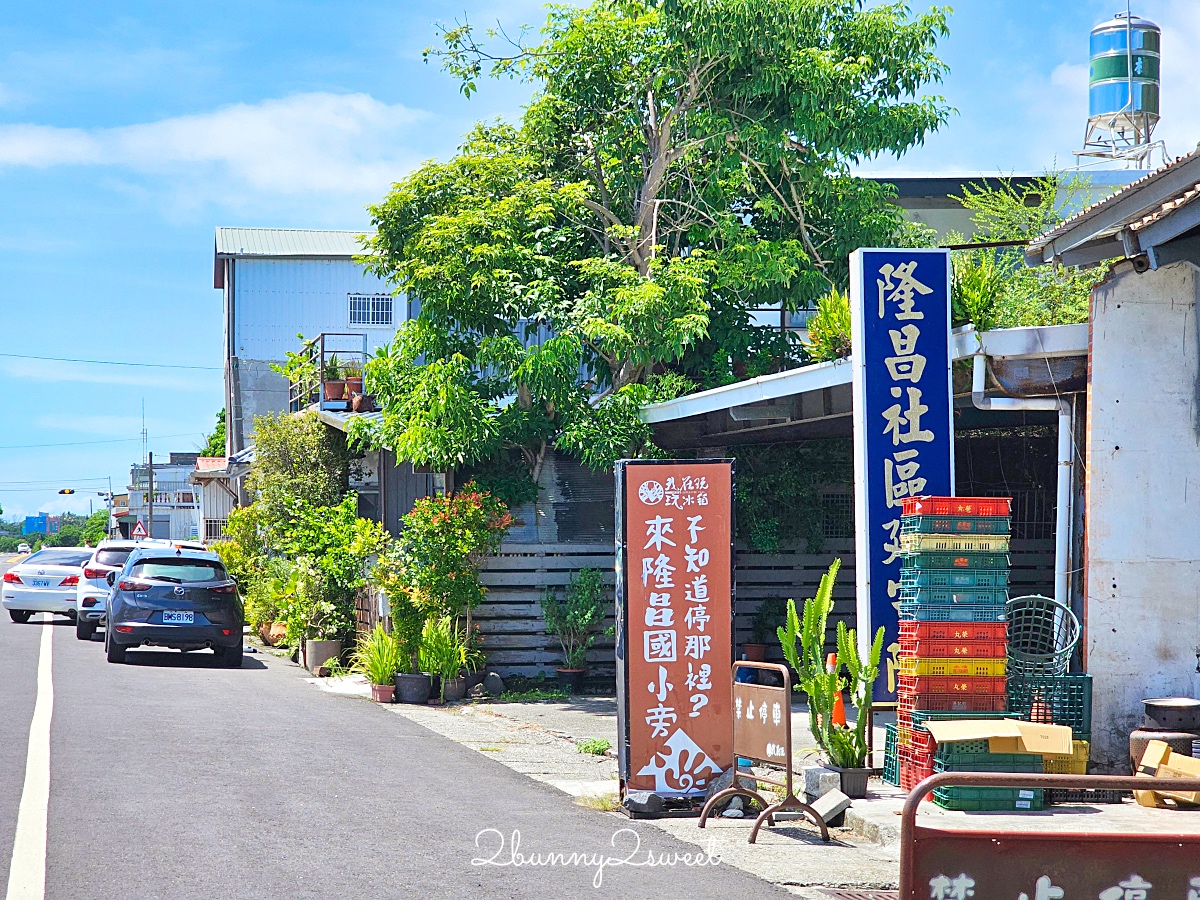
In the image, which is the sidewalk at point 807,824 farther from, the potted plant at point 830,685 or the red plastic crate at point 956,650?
the red plastic crate at point 956,650

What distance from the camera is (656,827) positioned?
7977 mm

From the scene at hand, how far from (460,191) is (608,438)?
399cm

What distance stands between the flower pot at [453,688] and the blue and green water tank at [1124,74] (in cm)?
1546

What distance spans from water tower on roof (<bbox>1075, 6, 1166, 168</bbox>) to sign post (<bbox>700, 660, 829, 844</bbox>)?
53.1 feet

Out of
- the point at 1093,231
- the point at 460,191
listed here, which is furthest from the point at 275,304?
the point at 1093,231

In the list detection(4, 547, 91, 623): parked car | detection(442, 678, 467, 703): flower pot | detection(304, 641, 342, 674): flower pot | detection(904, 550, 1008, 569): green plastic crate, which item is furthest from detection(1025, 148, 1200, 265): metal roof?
detection(4, 547, 91, 623): parked car

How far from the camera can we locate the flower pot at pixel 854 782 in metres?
8.57

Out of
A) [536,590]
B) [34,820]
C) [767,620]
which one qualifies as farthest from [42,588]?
[34,820]

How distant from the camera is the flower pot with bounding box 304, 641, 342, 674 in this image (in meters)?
17.2

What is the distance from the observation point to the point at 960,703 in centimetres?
859

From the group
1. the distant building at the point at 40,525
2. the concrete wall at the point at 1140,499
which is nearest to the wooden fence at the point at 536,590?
the concrete wall at the point at 1140,499

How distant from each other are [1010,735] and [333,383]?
15.2 m

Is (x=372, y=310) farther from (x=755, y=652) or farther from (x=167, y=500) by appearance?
(x=167, y=500)

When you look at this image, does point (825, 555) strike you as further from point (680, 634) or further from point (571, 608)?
point (680, 634)
